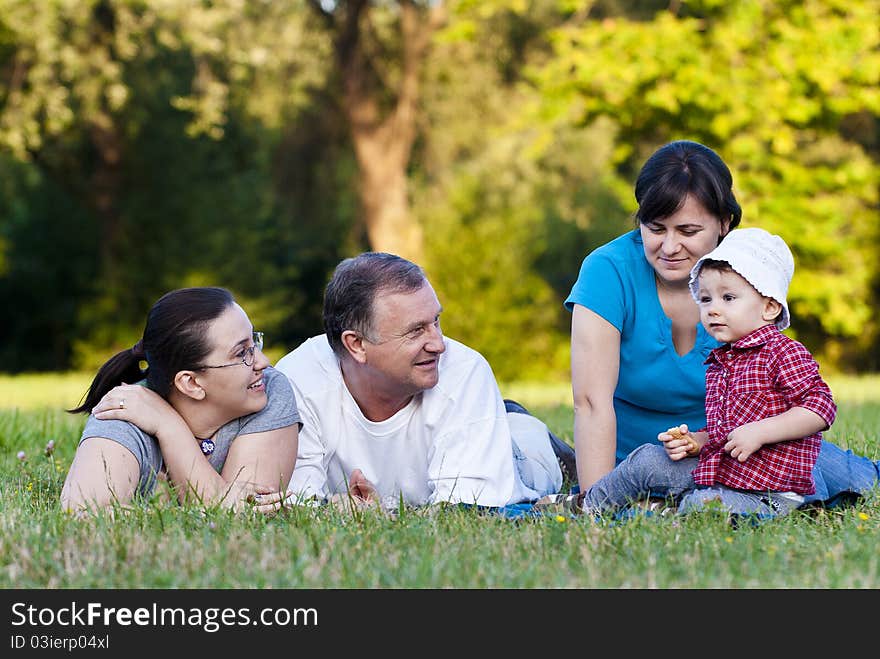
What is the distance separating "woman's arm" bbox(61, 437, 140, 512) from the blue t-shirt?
6.24 feet

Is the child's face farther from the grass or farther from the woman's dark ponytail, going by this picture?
the woman's dark ponytail

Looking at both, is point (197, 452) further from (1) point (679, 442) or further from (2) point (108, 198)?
(2) point (108, 198)

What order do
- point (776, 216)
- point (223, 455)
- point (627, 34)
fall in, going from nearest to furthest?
1. point (223, 455)
2. point (627, 34)
3. point (776, 216)

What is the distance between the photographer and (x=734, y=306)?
403cm

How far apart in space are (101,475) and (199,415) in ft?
1.59

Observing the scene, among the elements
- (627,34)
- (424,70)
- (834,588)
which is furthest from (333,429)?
(424,70)

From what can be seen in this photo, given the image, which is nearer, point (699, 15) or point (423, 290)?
point (423, 290)

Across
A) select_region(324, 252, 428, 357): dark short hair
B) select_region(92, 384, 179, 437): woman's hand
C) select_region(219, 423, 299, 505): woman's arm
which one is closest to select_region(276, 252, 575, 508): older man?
select_region(324, 252, 428, 357): dark short hair

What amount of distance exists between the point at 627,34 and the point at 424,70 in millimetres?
7138

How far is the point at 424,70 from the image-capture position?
21.7 m

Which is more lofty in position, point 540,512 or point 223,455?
point 223,455

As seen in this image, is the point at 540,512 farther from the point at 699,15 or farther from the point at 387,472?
the point at 699,15
